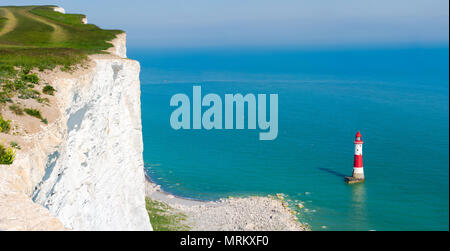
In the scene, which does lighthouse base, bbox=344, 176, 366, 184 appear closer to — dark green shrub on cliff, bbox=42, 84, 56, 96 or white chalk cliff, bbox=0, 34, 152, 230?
white chalk cliff, bbox=0, 34, 152, 230

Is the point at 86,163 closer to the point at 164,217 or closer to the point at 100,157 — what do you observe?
the point at 100,157

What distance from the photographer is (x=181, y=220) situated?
31.2 m

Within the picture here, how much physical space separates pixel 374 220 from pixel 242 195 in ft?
40.6

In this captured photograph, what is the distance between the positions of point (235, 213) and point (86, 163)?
1793 centimetres

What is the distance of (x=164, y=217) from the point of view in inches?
1227

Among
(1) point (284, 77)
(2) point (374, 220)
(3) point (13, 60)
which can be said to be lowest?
(2) point (374, 220)

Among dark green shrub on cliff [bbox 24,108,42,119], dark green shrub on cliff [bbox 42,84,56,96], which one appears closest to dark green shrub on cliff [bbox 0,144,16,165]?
dark green shrub on cliff [bbox 24,108,42,119]

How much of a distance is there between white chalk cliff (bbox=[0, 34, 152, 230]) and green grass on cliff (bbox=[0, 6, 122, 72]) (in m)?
1.71

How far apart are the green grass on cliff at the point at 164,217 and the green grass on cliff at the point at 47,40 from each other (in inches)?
514

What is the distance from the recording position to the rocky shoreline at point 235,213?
99.0 feet

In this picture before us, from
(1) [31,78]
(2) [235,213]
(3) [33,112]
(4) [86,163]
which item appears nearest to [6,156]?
(3) [33,112]
